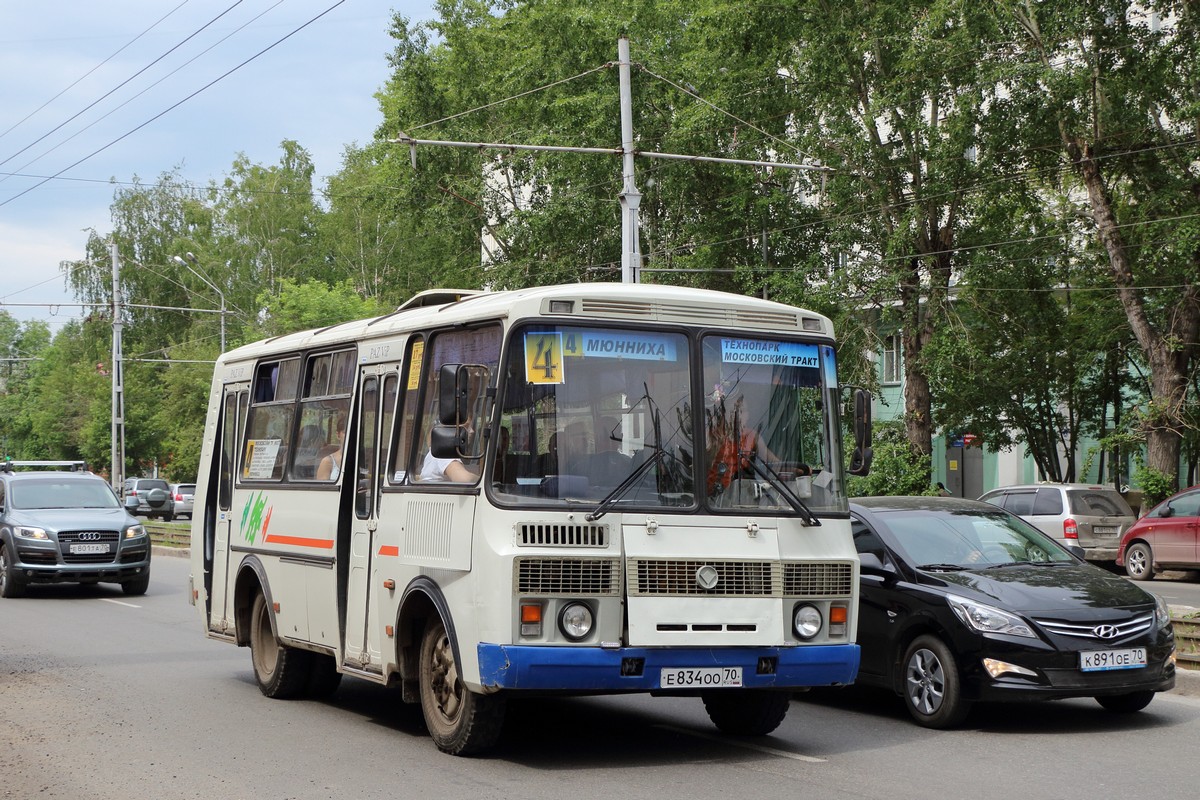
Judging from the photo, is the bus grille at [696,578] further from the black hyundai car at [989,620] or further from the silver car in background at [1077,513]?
the silver car in background at [1077,513]

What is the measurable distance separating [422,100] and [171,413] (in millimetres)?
33345

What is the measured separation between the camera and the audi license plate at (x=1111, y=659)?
9.67 meters

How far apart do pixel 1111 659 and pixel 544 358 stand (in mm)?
4175

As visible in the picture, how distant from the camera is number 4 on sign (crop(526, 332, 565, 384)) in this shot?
28.1ft

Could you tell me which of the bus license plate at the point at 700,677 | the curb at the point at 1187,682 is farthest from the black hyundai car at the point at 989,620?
the bus license plate at the point at 700,677

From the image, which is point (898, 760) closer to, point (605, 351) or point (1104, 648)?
point (1104, 648)

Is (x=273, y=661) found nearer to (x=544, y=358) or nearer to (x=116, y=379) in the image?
(x=544, y=358)

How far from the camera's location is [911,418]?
114ft

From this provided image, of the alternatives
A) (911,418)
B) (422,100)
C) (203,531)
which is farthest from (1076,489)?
(422,100)

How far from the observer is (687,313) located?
29.6 feet

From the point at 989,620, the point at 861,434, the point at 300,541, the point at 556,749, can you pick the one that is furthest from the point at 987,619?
the point at 300,541

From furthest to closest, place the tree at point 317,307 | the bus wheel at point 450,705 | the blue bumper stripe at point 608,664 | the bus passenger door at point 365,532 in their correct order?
the tree at point 317,307, the bus passenger door at point 365,532, the bus wheel at point 450,705, the blue bumper stripe at point 608,664

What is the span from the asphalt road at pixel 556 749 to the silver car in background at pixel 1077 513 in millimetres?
16260

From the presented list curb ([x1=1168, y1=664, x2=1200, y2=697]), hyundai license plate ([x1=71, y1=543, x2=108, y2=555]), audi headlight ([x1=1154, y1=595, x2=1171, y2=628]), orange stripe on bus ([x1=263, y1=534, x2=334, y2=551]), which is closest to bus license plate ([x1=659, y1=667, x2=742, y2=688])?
orange stripe on bus ([x1=263, y1=534, x2=334, y2=551])
